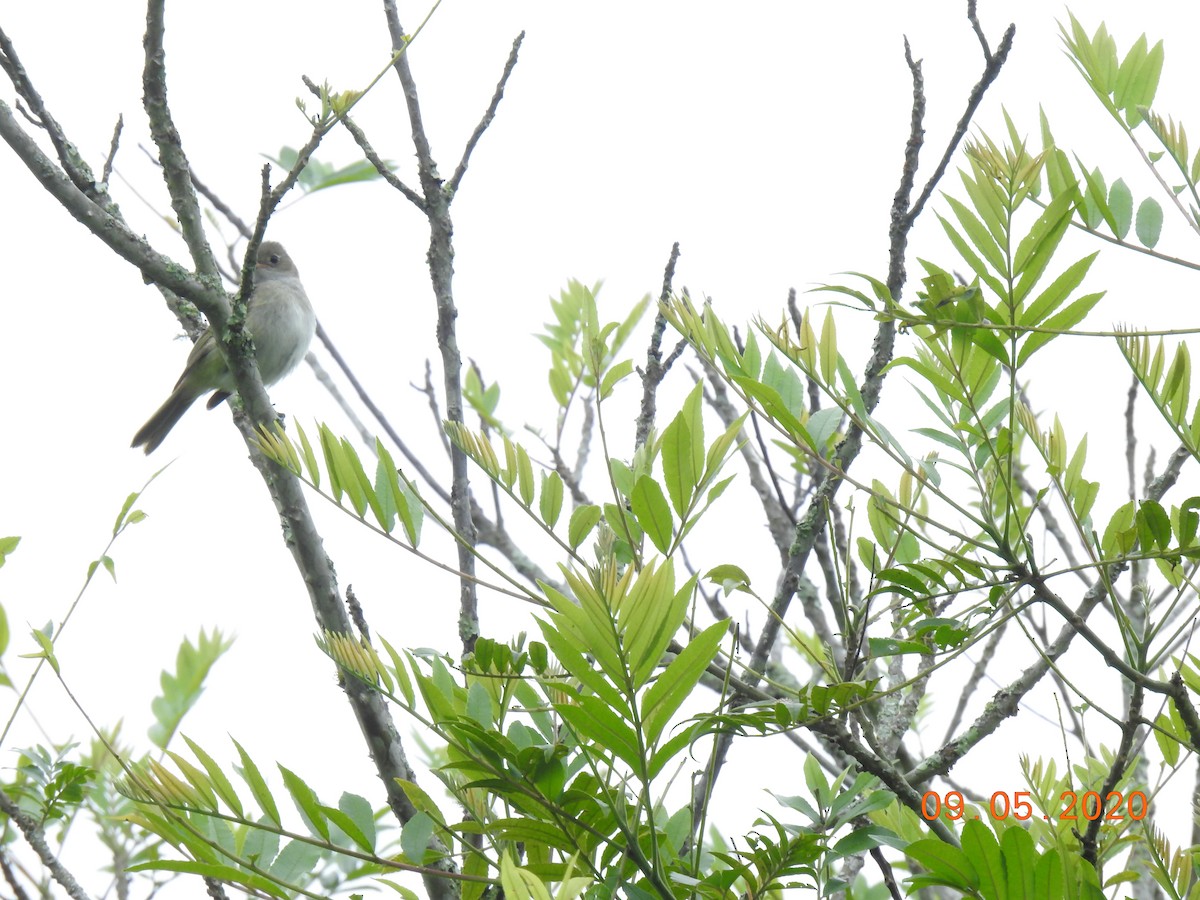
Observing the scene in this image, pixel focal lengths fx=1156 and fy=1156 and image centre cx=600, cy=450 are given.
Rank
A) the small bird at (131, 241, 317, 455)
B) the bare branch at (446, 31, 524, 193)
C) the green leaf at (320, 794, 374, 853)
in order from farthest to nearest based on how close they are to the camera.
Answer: the small bird at (131, 241, 317, 455) → the bare branch at (446, 31, 524, 193) → the green leaf at (320, 794, 374, 853)

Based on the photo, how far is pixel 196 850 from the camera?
1308 mm

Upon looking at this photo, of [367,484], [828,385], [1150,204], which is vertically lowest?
[367,484]

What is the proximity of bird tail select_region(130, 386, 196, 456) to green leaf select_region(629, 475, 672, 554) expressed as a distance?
624 centimetres

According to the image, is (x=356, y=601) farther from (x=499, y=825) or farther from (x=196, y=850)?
(x=499, y=825)

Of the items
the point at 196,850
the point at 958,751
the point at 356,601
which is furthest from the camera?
the point at 356,601

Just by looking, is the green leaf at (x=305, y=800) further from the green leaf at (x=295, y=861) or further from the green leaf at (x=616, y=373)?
the green leaf at (x=616, y=373)

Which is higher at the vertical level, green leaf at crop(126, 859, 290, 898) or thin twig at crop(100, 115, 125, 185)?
thin twig at crop(100, 115, 125, 185)

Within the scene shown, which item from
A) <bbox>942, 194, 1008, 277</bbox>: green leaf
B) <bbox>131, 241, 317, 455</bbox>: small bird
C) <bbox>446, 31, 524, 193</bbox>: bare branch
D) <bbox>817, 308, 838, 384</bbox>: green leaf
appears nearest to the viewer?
<bbox>942, 194, 1008, 277</bbox>: green leaf

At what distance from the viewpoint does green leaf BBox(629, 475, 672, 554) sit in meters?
1.27

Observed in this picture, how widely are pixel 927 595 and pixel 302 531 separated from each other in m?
1.34

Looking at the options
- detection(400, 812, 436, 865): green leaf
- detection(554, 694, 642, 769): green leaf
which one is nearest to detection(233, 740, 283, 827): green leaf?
detection(400, 812, 436, 865): green leaf

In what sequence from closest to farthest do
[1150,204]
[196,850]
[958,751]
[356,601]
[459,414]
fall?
[196,850] → [1150,204] → [958,751] → [356,601] → [459,414]

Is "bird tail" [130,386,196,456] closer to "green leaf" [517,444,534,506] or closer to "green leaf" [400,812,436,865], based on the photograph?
"green leaf" [517,444,534,506]

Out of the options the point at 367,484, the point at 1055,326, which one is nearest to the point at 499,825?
the point at 367,484
